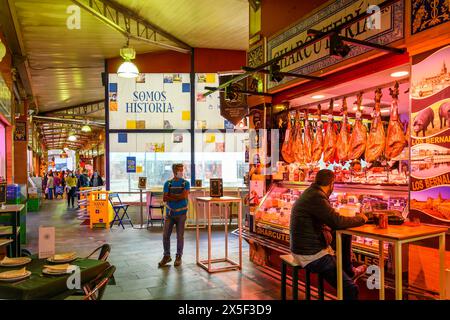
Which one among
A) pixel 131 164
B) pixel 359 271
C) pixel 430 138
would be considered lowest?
pixel 359 271

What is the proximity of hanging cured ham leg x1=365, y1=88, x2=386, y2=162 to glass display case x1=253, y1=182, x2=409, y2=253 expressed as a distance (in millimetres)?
381

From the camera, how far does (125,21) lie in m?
8.62

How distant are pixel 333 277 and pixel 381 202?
121 cm

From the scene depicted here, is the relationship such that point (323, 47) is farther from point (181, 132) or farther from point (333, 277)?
point (181, 132)

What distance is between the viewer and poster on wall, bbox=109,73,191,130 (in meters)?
11.6

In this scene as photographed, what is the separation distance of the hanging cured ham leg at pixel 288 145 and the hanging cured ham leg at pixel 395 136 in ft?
5.45

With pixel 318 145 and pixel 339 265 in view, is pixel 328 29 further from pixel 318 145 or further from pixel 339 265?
pixel 339 265

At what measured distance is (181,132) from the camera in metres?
11.8

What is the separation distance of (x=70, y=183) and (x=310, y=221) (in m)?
14.0

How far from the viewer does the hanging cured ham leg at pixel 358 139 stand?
454 centimetres

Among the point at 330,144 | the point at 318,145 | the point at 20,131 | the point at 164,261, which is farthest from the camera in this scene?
the point at 20,131

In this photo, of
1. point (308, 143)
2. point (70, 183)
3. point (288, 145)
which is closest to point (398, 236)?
point (308, 143)

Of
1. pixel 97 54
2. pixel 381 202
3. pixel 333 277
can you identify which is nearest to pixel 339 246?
pixel 333 277

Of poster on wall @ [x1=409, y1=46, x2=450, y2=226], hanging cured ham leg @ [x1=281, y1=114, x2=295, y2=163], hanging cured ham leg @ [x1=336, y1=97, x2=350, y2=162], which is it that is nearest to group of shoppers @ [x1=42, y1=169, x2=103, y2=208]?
hanging cured ham leg @ [x1=281, y1=114, x2=295, y2=163]
